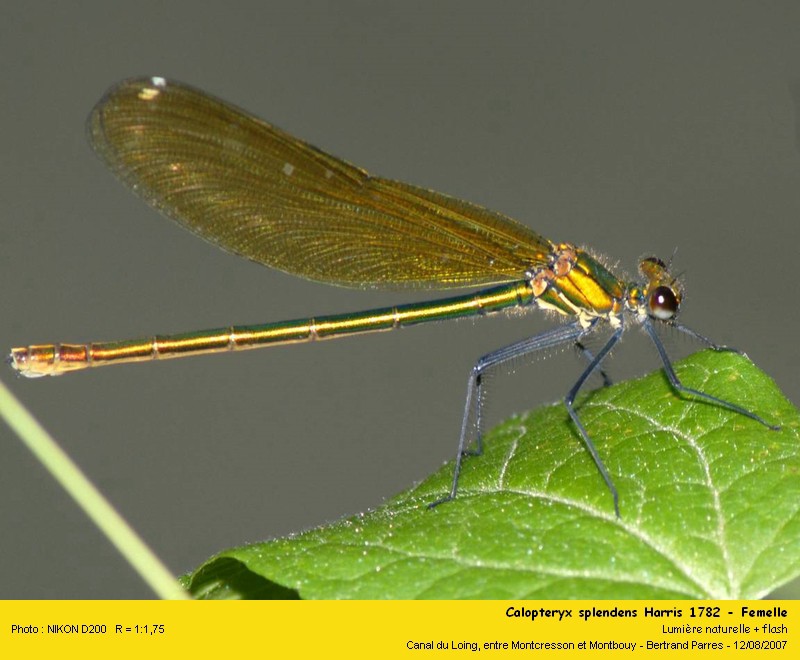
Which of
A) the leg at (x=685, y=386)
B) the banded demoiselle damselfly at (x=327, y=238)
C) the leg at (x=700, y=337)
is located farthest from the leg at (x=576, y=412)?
the leg at (x=700, y=337)

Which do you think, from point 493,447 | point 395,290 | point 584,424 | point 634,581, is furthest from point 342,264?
point 634,581

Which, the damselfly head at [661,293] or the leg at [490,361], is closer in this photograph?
the leg at [490,361]

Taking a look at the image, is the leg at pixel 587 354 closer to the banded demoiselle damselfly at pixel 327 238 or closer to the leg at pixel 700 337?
the banded demoiselle damselfly at pixel 327 238

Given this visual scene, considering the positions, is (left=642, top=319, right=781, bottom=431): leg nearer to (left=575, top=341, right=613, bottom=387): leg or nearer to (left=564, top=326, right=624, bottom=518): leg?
(left=564, top=326, right=624, bottom=518): leg

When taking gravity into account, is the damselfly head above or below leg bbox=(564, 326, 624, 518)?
above

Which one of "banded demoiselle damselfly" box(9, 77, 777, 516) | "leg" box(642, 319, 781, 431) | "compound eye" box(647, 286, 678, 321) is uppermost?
"banded demoiselle damselfly" box(9, 77, 777, 516)

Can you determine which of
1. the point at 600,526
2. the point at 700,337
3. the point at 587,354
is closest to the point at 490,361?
the point at 587,354

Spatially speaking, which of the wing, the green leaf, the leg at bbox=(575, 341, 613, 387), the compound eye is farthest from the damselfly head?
the green leaf
